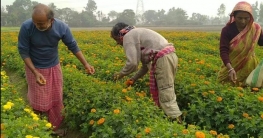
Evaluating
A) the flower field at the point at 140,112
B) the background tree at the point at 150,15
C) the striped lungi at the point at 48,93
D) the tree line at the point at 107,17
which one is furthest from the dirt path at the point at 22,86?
the background tree at the point at 150,15

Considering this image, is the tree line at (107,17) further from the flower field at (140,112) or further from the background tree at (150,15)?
the flower field at (140,112)

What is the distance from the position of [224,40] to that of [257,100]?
94 centimetres

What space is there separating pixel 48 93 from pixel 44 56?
0.46m

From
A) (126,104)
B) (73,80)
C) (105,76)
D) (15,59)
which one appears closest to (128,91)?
(126,104)

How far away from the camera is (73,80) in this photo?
464 centimetres

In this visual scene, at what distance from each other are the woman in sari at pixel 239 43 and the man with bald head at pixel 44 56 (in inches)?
70.8

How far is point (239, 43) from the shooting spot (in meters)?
3.89

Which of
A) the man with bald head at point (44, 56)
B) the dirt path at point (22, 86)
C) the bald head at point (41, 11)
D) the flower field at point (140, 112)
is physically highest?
the bald head at point (41, 11)

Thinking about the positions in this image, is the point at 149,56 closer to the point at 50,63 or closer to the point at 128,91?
the point at 128,91

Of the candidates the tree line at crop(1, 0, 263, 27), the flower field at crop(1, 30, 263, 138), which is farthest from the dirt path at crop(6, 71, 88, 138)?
the tree line at crop(1, 0, 263, 27)

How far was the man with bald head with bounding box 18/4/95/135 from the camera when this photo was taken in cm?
307

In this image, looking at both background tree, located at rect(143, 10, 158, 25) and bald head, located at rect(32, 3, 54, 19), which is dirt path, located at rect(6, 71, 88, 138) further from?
background tree, located at rect(143, 10, 158, 25)

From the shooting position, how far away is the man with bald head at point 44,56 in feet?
10.1

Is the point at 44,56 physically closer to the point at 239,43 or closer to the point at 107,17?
the point at 239,43
